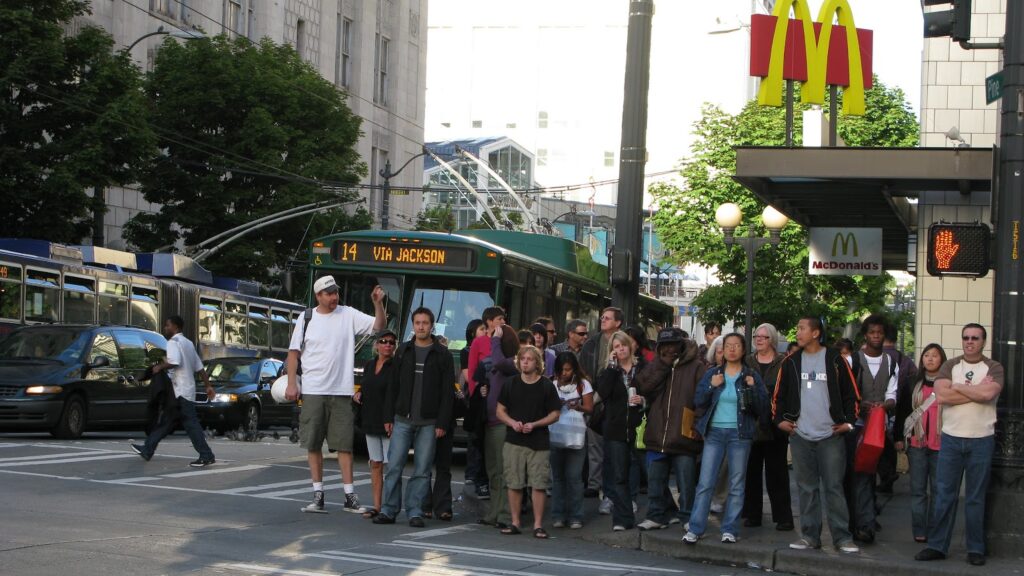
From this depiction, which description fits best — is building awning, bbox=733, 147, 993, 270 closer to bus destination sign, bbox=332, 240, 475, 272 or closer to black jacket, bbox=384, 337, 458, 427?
bus destination sign, bbox=332, 240, 475, 272

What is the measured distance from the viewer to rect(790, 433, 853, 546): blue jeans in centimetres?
1098

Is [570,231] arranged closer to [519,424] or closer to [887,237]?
[887,237]

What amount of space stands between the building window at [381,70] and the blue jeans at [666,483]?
57.0 metres

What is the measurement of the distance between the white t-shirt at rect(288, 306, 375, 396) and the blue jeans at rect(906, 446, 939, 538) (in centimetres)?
453

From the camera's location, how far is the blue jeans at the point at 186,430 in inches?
622

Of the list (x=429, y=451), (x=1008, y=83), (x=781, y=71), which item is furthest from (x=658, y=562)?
(x=781, y=71)

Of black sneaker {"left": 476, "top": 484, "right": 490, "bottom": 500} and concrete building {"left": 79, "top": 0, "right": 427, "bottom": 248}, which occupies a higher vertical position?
concrete building {"left": 79, "top": 0, "right": 427, "bottom": 248}

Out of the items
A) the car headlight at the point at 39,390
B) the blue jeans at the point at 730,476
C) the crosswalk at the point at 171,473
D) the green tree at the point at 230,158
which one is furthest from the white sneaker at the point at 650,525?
the green tree at the point at 230,158

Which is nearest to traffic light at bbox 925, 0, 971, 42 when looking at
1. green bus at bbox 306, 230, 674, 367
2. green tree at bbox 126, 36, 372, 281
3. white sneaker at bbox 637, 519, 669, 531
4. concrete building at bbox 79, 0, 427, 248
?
white sneaker at bbox 637, 519, 669, 531

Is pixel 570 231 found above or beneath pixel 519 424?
above

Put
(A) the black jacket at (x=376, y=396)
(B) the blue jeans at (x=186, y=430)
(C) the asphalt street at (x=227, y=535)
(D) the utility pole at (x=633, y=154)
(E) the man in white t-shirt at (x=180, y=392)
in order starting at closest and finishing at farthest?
(C) the asphalt street at (x=227, y=535) → (A) the black jacket at (x=376, y=396) → (D) the utility pole at (x=633, y=154) → (B) the blue jeans at (x=186, y=430) → (E) the man in white t-shirt at (x=180, y=392)

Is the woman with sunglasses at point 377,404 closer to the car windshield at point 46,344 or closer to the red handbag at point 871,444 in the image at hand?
the red handbag at point 871,444

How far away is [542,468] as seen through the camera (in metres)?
11.7

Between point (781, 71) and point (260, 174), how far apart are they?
20.8 m
